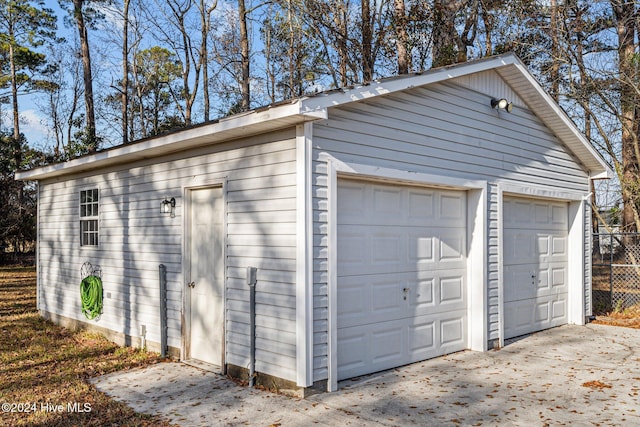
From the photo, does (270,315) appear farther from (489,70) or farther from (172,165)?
(489,70)

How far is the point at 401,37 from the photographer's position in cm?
1442

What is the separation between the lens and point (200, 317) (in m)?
6.36

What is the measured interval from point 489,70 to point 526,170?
68.5 inches

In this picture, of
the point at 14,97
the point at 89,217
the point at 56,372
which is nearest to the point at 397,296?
the point at 56,372

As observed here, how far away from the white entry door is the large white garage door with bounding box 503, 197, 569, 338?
169 inches

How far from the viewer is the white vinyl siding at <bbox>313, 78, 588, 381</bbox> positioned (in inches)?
204

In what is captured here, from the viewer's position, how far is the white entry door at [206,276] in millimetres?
6105

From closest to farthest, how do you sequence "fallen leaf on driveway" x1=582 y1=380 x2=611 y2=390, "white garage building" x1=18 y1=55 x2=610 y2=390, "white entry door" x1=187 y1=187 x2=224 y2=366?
"white garage building" x1=18 y1=55 x2=610 y2=390 < "fallen leaf on driveway" x1=582 y1=380 x2=611 y2=390 < "white entry door" x1=187 y1=187 x2=224 y2=366

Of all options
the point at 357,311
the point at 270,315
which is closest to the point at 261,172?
the point at 270,315

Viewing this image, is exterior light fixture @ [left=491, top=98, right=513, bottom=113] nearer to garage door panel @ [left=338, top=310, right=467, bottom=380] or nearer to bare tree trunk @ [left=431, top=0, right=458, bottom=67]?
garage door panel @ [left=338, top=310, right=467, bottom=380]

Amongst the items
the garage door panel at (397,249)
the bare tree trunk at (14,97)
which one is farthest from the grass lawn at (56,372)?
the bare tree trunk at (14,97)

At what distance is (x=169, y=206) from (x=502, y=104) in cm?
485

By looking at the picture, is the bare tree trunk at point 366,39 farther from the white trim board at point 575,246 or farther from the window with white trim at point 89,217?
the window with white trim at point 89,217

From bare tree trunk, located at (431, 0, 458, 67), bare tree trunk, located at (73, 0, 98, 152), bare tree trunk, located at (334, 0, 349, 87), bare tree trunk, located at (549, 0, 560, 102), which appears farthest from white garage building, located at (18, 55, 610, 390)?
bare tree trunk, located at (73, 0, 98, 152)
